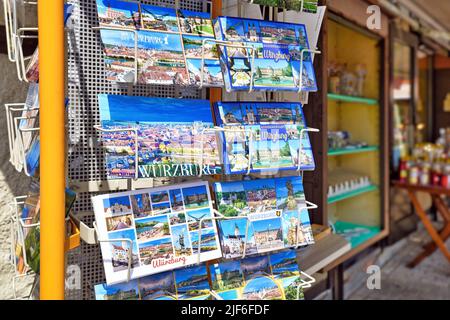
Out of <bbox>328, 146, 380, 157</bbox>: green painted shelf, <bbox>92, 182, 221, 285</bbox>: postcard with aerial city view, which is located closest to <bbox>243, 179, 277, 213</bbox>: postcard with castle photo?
<bbox>92, 182, 221, 285</bbox>: postcard with aerial city view

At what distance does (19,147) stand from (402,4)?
3.33m

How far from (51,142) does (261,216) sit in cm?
63

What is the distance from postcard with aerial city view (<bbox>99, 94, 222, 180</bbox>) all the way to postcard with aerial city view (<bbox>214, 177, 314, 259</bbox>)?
0.12 metres

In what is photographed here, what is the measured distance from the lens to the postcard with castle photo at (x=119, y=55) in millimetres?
1044

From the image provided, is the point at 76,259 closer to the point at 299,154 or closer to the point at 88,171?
the point at 88,171

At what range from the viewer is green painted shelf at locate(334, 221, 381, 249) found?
3.20m

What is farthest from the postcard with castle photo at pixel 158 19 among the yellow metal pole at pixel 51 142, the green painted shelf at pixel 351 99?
the green painted shelf at pixel 351 99

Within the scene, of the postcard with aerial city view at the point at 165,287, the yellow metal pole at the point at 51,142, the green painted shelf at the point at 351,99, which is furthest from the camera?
the green painted shelf at the point at 351,99

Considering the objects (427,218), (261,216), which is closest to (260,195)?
(261,216)

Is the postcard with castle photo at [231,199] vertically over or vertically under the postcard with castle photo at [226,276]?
over

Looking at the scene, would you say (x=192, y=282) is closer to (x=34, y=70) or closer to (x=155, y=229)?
(x=155, y=229)

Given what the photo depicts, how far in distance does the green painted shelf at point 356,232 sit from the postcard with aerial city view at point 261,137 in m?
2.05

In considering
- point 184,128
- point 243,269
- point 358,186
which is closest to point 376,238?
point 358,186

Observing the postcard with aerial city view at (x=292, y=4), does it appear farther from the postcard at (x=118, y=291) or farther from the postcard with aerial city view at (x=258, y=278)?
the postcard at (x=118, y=291)
